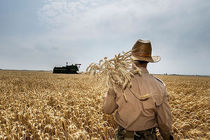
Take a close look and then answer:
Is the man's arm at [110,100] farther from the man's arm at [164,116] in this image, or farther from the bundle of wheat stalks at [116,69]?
the man's arm at [164,116]

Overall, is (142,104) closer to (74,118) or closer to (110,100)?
(110,100)

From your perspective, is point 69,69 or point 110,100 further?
point 69,69

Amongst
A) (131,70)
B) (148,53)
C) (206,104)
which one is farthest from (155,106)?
(206,104)

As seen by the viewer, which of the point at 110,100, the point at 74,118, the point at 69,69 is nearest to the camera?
the point at 110,100

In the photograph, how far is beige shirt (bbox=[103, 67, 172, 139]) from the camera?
75.3 inches

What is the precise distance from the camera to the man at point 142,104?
192cm

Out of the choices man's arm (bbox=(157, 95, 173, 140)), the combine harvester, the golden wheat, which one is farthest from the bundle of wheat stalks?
the combine harvester

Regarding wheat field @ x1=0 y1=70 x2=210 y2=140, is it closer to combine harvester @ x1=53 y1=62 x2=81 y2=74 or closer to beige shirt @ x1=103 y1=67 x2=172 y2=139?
beige shirt @ x1=103 y1=67 x2=172 y2=139

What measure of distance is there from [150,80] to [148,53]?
394 millimetres

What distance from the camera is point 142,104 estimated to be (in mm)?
1918

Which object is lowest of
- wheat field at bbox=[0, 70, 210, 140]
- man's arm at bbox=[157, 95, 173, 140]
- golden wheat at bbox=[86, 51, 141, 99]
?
wheat field at bbox=[0, 70, 210, 140]

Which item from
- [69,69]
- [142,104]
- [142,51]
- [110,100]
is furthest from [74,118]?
[69,69]

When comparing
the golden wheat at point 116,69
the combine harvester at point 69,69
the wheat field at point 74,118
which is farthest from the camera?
the combine harvester at point 69,69

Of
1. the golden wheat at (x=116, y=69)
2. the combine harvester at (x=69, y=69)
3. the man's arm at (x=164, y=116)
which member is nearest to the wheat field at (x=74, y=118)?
the golden wheat at (x=116, y=69)
